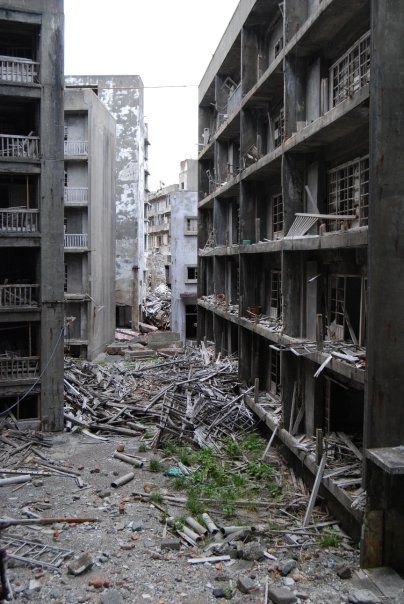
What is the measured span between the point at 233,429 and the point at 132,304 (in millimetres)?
25527

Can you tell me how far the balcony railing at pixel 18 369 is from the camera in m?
17.8

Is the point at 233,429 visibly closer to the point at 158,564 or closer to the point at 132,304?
the point at 158,564

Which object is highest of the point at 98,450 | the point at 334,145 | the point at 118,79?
the point at 118,79

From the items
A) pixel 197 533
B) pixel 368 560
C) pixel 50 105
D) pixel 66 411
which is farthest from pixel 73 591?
pixel 50 105

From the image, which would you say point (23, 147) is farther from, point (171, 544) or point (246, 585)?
point (246, 585)

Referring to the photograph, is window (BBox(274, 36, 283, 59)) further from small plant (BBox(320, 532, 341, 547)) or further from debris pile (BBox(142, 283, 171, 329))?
debris pile (BBox(142, 283, 171, 329))

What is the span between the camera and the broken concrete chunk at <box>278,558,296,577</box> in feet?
31.0

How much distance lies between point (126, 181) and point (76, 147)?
14.1 m

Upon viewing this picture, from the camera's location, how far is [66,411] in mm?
19188

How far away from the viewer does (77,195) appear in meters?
29.6

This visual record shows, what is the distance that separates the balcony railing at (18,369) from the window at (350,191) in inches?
421

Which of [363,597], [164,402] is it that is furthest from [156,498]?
[164,402]

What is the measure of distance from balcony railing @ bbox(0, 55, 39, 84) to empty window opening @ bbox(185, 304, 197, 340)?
72.8 ft

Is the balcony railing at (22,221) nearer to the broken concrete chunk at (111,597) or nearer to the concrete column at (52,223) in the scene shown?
the concrete column at (52,223)
